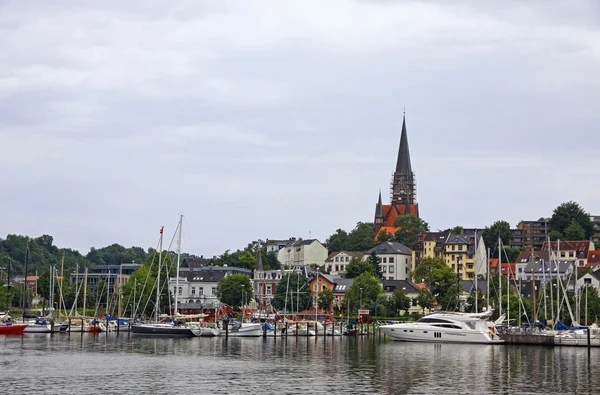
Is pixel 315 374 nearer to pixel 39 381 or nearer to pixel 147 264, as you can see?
pixel 39 381

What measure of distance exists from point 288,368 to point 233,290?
383 feet

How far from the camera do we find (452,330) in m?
109

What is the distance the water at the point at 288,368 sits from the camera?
57.6m

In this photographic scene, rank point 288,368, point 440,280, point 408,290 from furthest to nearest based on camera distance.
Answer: point 408,290, point 440,280, point 288,368

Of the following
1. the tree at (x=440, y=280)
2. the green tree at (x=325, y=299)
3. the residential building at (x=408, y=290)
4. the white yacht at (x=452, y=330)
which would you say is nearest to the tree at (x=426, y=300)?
the tree at (x=440, y=280)

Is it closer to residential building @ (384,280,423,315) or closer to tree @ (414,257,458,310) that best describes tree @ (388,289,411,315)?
tree @ (414,257,458,310)

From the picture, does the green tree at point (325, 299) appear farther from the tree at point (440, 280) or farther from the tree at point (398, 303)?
the tree at point (440, 280)

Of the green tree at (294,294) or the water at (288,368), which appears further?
the green tree at (294,294)

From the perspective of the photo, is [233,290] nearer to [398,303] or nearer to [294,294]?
[294,294]

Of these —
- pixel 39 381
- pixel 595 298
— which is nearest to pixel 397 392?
pixel 39 381

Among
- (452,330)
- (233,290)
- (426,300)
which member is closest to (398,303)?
(426,300)

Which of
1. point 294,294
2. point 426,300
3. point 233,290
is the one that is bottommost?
point 426,300

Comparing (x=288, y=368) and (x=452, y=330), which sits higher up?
(x=452, y=330)

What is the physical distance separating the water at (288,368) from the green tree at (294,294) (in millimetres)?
58812
